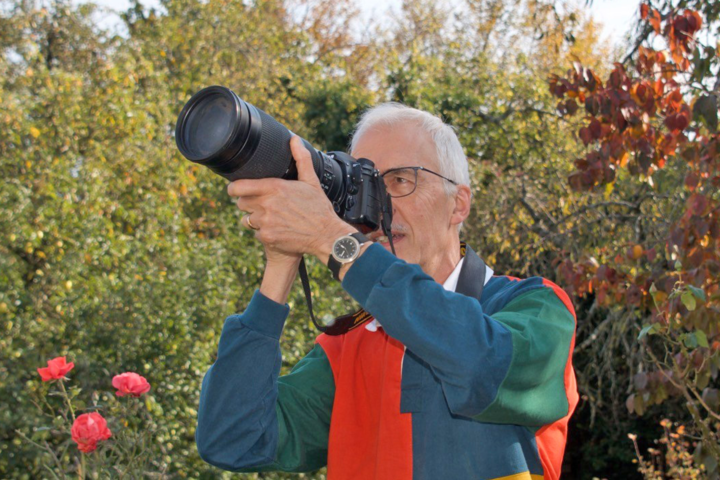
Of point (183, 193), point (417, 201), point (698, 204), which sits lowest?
point (417, 201)

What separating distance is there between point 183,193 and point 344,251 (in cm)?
472

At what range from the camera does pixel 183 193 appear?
5887 millimetres

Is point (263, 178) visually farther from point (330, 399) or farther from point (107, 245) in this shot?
point (107, 245)

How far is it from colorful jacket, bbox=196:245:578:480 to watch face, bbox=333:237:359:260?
0.02 meters

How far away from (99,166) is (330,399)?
3.91 meters

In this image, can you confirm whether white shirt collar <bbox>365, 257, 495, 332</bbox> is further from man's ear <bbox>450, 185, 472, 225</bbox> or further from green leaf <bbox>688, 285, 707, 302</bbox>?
green leaf <bbox>688, 285, 707, 302</bbox>

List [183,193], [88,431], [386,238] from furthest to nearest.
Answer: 1. [183,193]
2. [88,431]
3. [386,238]

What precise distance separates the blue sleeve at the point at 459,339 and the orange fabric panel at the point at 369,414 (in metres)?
0.25

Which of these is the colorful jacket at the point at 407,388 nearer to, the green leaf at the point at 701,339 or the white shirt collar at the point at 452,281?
the white shirt collar at the point at 452,281

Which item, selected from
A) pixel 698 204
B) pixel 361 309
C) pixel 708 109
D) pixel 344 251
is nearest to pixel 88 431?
pixel 361 309

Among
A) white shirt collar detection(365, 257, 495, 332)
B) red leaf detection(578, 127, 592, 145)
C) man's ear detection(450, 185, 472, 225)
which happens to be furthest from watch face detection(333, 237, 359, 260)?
red leaf detection(578, 127, 592, 145)

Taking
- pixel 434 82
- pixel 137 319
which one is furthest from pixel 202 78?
pixel 137 319

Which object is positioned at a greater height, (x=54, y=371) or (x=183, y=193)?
(x=183, y=193)

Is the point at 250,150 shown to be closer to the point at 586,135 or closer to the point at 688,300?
the point at 688,300
